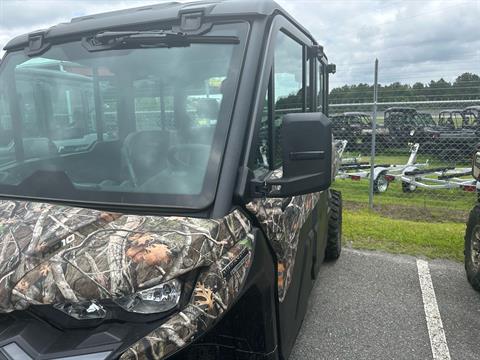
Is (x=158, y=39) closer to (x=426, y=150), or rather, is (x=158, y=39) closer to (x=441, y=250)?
(x=441, y=250)

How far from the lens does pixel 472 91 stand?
337 inches

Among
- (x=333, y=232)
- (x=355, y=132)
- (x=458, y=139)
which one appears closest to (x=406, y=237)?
(x=333, y=232)

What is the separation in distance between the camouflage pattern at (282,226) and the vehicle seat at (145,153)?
469mm

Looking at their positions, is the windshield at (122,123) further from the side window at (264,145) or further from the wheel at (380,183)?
the wheel at (380,183)

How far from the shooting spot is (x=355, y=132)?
12094 millimetres

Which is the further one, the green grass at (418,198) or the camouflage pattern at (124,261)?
the green grass at (418,198)

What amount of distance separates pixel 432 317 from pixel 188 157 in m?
2.89

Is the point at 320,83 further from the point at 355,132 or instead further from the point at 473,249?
the point at 355,132

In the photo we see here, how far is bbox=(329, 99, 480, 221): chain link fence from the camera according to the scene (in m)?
8.52

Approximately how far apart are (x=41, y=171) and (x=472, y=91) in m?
8.77

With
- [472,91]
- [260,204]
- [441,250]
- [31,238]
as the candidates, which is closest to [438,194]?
[472,91]

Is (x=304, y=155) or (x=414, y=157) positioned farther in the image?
(x=414, y=157)

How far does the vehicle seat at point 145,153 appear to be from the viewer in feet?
6.36

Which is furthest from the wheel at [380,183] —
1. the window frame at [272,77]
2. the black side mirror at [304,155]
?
the black side mirror at [304,155]
